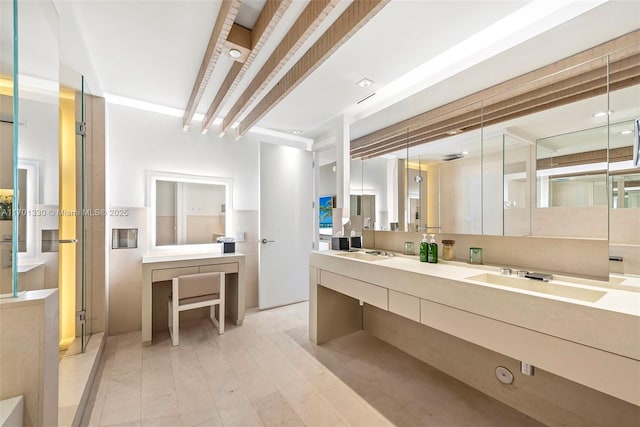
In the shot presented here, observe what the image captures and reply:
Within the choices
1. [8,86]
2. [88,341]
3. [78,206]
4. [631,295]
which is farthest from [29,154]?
[631,295]

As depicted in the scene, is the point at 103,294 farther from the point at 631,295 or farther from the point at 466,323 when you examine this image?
the point at 631,295

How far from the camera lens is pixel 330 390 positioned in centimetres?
194

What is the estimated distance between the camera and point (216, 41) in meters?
1.67

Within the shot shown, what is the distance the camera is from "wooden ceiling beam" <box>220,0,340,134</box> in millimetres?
1451

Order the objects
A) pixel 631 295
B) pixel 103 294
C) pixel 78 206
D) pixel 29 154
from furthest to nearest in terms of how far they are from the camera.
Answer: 1. pixel 103 294
2. pixel 78 206
3. pixel 29 154
4. pixel 631 295

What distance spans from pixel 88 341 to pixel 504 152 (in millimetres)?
3773

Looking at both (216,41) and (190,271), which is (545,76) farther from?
(190,271)

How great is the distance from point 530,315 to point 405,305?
2.31ft

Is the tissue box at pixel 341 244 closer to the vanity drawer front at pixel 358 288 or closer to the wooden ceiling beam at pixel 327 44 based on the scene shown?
the vanity drawer front at pixel 358 288

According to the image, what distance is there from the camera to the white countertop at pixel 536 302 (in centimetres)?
101

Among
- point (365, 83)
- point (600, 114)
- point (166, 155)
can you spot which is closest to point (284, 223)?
point (166, 155)

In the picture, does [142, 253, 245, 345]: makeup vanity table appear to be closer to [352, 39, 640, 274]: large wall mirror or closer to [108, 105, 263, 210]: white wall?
[108, 105, 263, 210]: white wall

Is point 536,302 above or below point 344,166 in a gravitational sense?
below

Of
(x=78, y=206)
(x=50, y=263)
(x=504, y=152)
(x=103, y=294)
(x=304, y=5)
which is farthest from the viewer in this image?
(x=103, y=294)
